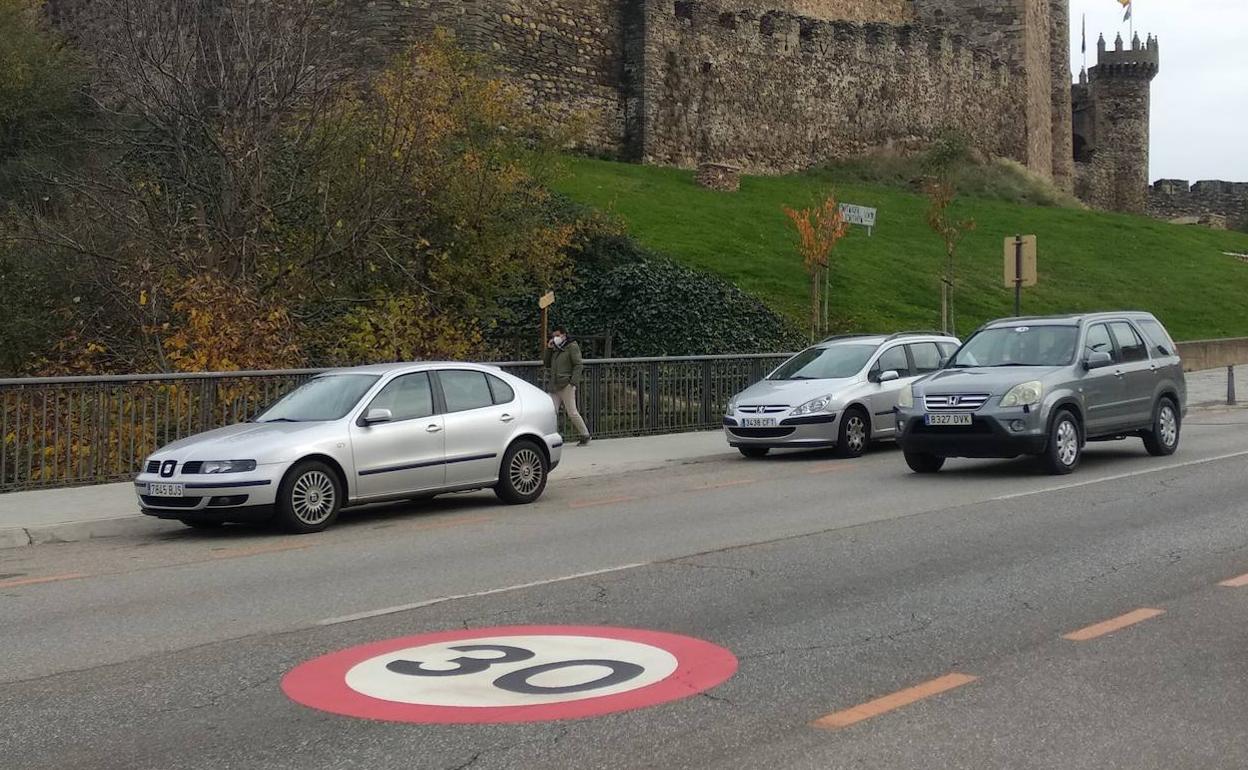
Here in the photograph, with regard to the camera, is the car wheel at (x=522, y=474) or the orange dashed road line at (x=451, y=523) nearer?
the orange dashed road line at (x=451, y=523)

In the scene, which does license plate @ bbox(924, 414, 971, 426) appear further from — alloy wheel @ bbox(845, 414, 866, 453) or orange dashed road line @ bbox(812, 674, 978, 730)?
orange dashed road line @ bbox(812, 674, 978, 730)

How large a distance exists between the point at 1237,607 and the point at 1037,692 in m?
2.38

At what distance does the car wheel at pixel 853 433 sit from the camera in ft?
58.7

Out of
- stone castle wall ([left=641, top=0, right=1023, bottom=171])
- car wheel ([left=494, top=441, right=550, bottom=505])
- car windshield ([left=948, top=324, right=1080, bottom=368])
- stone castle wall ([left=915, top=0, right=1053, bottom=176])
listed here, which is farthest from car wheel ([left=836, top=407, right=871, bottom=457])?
stone castle wall ([left=915, top=0, right=1053, bottom=176])

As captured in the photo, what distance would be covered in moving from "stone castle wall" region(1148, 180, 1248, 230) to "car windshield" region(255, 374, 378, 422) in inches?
2729

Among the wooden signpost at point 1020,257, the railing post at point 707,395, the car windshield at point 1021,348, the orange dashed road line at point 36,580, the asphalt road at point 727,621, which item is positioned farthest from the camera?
the wooden signpost at point 1020,257

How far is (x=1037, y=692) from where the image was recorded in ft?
19.3

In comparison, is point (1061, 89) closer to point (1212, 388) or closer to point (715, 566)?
point (1212, 388)

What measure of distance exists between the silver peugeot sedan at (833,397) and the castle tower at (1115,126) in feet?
188

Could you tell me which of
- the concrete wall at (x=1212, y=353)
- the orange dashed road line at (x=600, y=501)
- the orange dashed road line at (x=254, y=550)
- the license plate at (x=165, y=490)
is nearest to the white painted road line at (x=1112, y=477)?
the orange dashed road line at (x=600, y=501)

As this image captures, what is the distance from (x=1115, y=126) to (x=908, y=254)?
145 ft

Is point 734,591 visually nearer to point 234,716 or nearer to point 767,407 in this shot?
point 234,716

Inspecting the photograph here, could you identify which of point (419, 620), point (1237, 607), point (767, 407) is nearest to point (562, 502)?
point (767, 407)

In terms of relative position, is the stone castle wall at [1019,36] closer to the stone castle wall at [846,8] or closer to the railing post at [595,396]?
the stone castle wall at [846,8]
